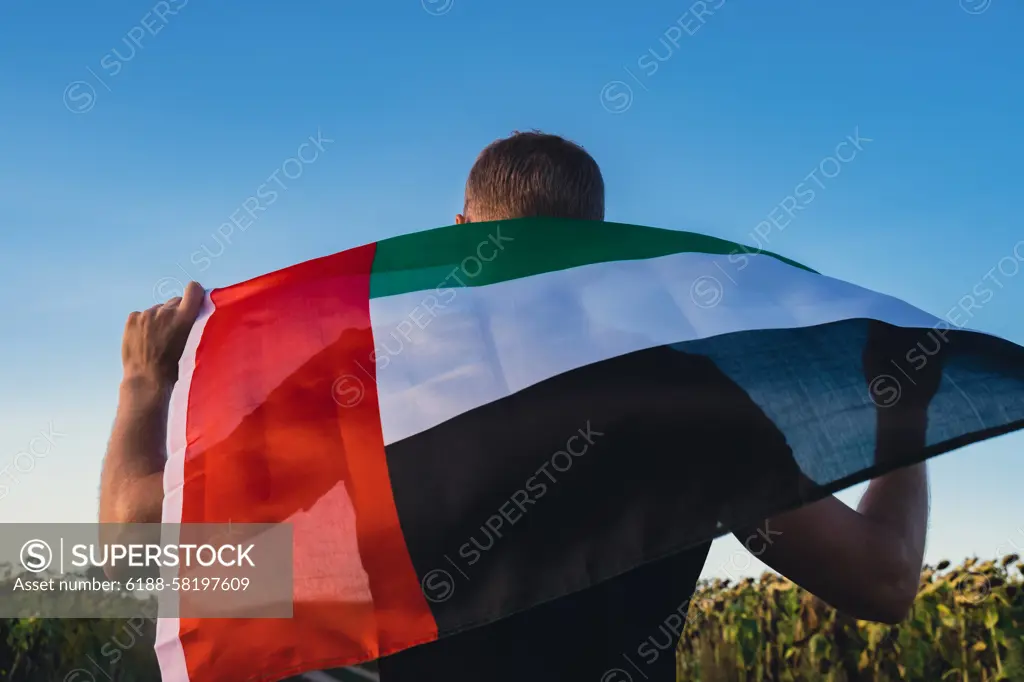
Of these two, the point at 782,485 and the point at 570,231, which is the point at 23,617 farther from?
the point at 782,485

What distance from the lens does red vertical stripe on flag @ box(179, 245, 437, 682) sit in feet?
5.76

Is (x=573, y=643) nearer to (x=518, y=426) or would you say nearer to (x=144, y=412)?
(x=518, y=426)

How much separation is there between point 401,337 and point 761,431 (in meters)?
0.77

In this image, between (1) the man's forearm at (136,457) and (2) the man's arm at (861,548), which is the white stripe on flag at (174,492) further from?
(2) the man's arm at (861,548)

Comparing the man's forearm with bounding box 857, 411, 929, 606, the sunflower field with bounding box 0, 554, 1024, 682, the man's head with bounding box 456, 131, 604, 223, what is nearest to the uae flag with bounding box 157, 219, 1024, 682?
the man's head with bounding box 456, 131, 604, 223

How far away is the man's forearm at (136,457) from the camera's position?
6.03ft

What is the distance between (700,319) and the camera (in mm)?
2008

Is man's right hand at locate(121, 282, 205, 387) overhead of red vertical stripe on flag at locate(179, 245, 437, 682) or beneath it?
overhead

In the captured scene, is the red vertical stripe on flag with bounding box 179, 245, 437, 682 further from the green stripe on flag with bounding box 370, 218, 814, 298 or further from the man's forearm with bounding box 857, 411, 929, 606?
the man's forearm with bounding box 857, 411, 929, 606

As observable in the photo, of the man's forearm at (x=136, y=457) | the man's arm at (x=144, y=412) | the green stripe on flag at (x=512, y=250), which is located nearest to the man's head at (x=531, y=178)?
the green stripe on flag at (x=512, y=250)

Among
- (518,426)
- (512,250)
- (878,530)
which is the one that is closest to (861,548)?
(878,530)

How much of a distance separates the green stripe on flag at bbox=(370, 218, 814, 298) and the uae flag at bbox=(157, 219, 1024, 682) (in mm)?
12

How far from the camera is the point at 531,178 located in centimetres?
215

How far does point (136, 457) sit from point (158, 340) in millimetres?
295
